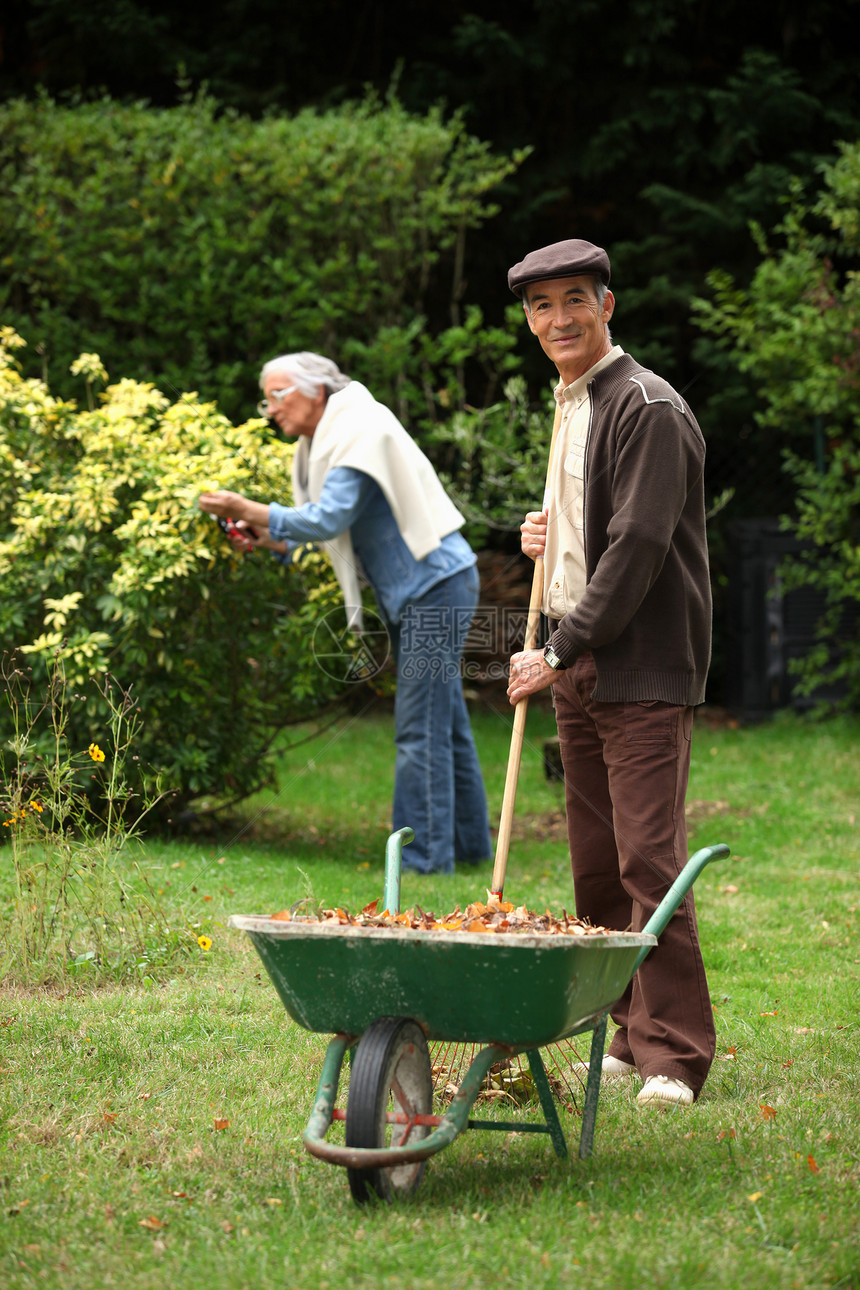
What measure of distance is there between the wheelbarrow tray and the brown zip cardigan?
0.73 meters

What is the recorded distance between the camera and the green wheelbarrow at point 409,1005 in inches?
84.2

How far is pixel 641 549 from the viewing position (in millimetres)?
2771

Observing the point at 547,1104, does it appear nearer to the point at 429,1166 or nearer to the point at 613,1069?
the point at 429,1166

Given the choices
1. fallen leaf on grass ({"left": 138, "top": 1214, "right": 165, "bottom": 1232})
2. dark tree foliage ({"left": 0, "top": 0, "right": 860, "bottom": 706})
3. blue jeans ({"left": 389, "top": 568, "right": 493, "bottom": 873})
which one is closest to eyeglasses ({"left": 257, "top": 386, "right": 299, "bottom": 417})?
blue jeans ({"left": 389, "top": 568, "right": 493, "bottom": 873})

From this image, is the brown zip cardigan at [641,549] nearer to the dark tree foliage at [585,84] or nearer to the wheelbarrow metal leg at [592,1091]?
the wheelbarrow metal leg at [592,1091]

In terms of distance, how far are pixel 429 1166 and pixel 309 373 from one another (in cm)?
320

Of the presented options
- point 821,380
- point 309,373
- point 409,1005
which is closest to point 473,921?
point 409,1005

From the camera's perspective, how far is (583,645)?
2.81 meters

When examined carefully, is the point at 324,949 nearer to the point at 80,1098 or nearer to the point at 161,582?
the point at 80,1098

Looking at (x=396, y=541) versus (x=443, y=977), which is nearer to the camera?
(x=443, y=977)

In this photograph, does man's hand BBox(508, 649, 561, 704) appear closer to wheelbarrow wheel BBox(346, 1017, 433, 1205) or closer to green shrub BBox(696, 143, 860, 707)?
wheelbarrow wheel BBox(346, 1017, 433, 1205)

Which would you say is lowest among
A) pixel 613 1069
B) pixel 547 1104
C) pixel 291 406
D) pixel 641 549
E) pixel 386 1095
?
pixel 613 1069

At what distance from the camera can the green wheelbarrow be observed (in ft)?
7.02

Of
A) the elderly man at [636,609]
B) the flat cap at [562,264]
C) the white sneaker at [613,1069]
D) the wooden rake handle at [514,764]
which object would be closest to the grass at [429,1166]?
the white sneaker at [613,1069]
